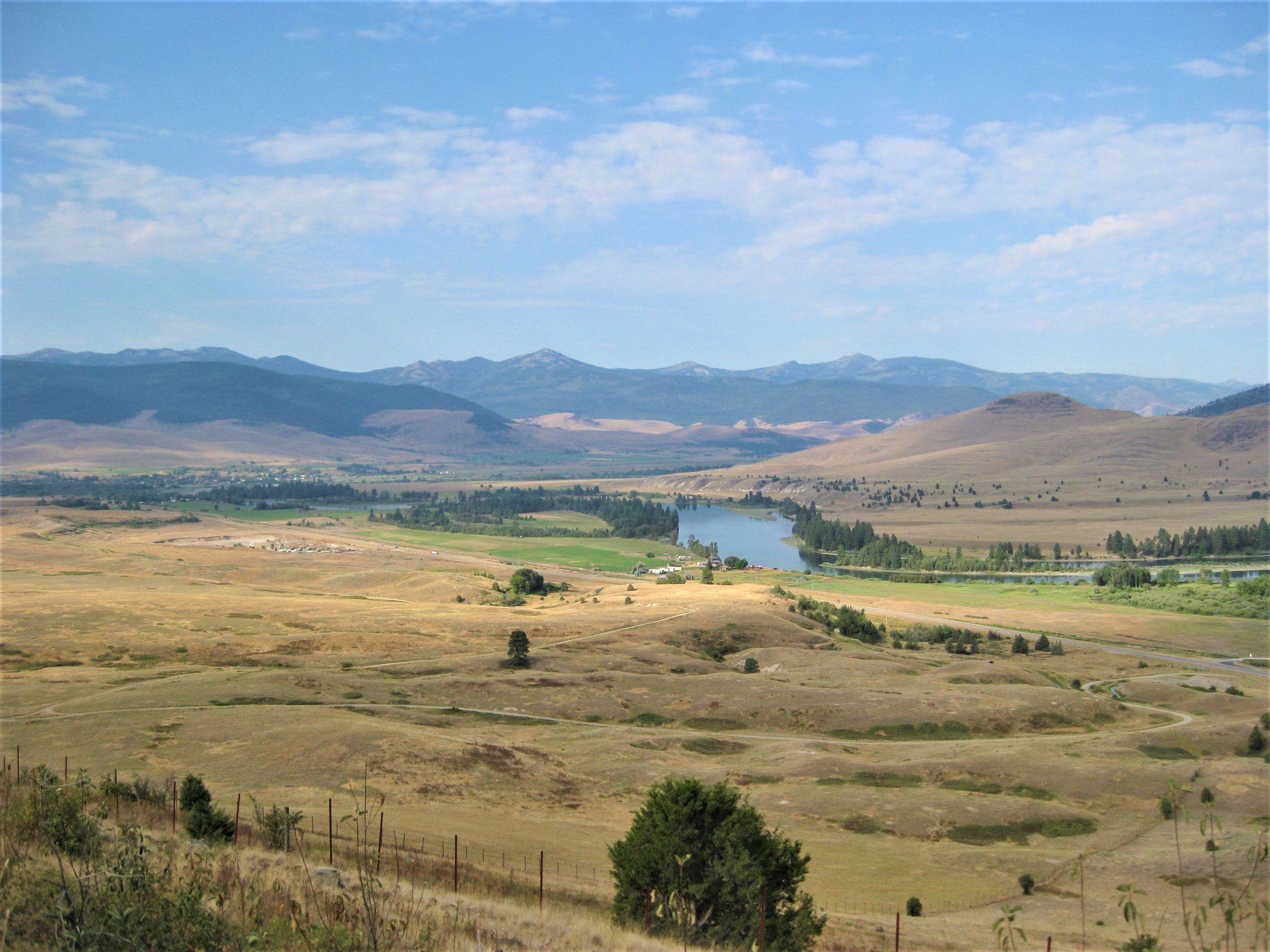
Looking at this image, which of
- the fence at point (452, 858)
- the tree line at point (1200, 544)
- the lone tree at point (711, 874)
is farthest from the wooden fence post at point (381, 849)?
the tree line at point (1200, 544)

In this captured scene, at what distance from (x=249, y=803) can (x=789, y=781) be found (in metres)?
29.2

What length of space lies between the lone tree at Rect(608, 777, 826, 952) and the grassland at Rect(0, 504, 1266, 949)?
4165 mm

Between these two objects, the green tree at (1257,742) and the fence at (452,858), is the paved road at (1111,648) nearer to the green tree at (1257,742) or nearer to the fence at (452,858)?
the green tree at (1257,742)

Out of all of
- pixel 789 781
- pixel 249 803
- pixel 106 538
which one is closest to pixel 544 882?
pixel 249 803

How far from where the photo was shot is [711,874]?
24.7 meters

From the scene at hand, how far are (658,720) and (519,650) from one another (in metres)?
16.8

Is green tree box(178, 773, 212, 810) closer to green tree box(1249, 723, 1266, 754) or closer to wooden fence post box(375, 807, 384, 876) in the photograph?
wooden fence post box(375, 807, 384, 876)

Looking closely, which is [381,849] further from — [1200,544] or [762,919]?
[1200,544]

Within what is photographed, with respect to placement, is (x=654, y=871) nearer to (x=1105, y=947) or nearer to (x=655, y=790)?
(x=655, y=790)

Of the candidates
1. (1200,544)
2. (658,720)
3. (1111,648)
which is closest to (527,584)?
(658,720)

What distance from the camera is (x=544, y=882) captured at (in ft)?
94.8

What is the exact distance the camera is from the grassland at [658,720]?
129ft

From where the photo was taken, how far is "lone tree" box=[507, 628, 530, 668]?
76.9 meters

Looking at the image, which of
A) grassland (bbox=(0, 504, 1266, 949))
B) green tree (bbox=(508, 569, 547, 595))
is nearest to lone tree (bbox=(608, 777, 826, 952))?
grassland (bbox=(0, 504, 1266, 949))
